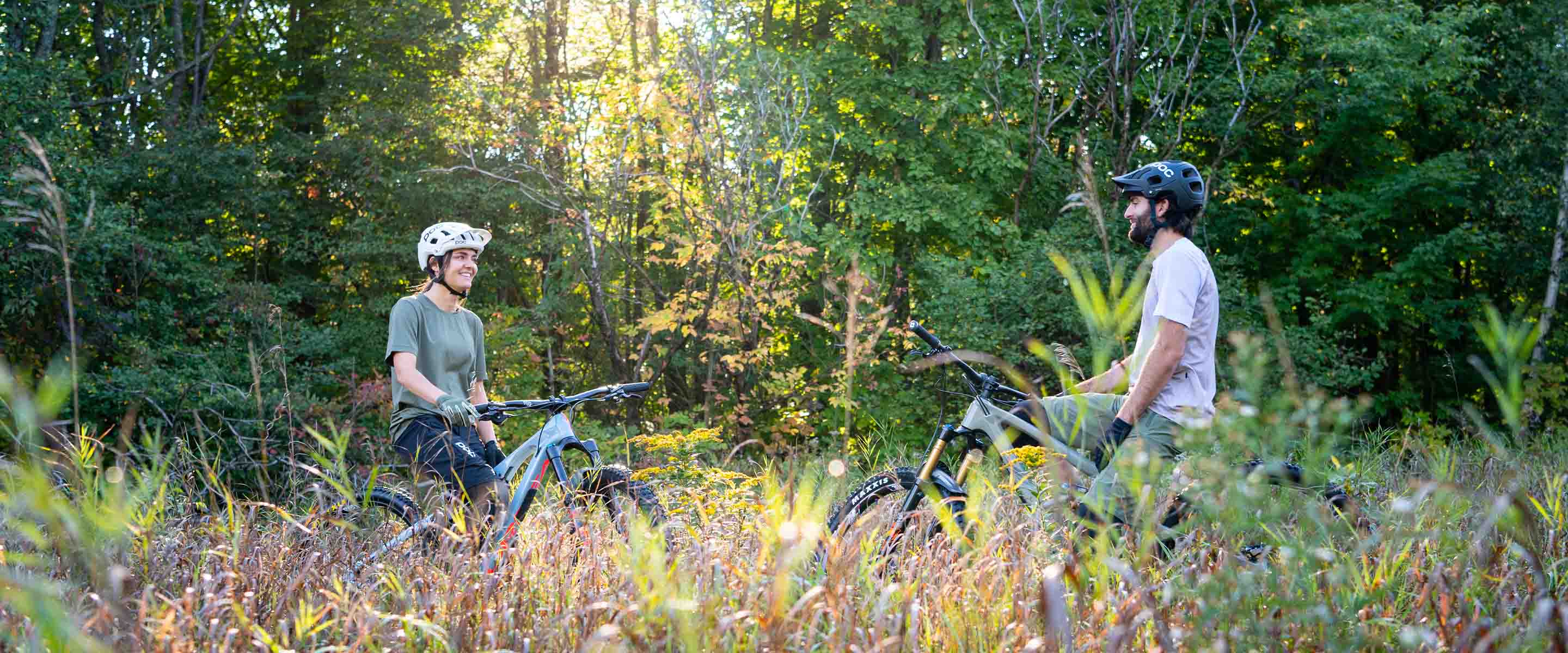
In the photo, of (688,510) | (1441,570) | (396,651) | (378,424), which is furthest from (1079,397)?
(378,424)

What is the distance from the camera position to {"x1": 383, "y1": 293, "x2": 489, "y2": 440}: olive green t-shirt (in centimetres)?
454

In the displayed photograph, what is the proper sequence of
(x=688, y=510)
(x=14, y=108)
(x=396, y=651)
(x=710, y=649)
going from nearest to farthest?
(x=710, y=649) → (x=396, y=651) → (x=688, y=510) → (x=14, y=108)

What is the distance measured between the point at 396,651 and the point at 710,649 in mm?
750

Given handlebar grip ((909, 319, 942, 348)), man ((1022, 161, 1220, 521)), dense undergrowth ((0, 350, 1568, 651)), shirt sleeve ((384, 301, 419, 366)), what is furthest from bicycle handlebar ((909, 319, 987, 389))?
shirt sleeve ((384, 301, 419, 366))

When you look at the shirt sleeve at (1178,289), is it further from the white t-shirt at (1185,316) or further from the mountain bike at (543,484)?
the mountain bike at (543,484)

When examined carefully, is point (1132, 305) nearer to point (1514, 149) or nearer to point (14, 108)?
point (14, 108)

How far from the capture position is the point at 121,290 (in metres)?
13.6

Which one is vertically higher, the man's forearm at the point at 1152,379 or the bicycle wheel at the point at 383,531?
the man's forearm at the point at 1152,379

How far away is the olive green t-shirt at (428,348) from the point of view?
4.54m

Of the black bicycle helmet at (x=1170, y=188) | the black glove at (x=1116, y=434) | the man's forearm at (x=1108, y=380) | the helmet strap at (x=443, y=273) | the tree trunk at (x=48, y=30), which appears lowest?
the black glove at (x=1116, y=434)

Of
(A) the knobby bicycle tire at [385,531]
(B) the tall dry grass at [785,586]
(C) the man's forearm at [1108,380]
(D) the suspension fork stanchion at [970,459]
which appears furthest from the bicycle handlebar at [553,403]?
(C) the man's forearm at [1108,380]

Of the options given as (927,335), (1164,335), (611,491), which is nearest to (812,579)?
(927,335)

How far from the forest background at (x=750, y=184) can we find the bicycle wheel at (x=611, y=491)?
5.57 m

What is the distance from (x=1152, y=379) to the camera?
3713mm
